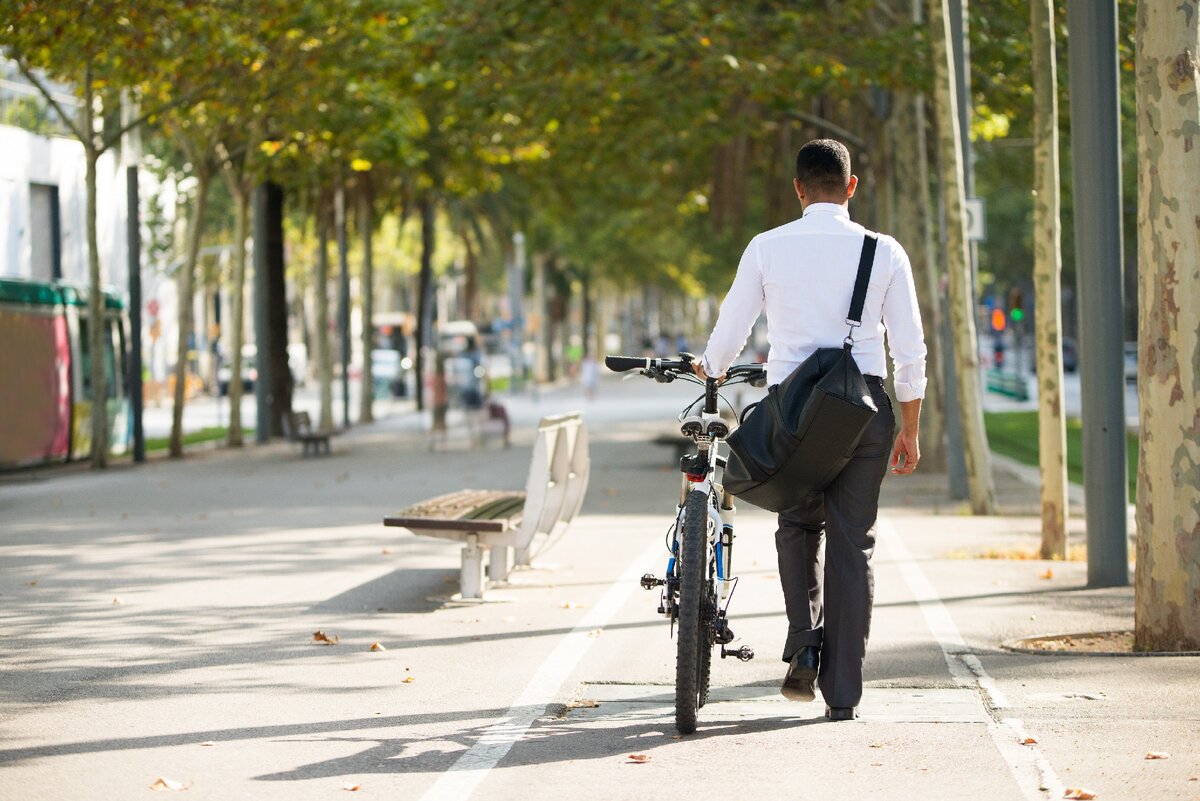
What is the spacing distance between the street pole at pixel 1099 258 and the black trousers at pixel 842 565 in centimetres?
433

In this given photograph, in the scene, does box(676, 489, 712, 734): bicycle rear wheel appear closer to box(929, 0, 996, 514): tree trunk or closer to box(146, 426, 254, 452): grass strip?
box(929, 0, 996, 514): tree trunk

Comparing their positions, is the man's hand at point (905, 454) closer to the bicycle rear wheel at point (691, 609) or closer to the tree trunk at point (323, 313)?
the bicycle rear wheel at point (691, 609)

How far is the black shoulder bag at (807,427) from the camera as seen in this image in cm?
648

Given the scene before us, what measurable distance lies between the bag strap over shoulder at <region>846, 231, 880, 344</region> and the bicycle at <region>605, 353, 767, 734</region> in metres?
0.45

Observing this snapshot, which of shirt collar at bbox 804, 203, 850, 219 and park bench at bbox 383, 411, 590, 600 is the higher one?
shirt collar at bbox 804, 203, 850, 219

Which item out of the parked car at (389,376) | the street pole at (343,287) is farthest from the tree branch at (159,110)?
the parked car at (389,376)

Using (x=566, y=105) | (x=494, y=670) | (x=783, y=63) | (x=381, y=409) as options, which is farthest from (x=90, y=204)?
(x=381, y=409)

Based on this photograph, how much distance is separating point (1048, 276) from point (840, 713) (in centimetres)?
714

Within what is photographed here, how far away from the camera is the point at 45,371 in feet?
84.9

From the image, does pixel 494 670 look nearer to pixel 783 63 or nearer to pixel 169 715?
pixel 169 715

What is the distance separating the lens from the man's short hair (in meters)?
6.84

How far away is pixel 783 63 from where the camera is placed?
832 inches

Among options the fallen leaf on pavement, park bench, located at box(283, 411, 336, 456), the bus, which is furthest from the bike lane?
park bench, located at box(283, 411, 336, 456)

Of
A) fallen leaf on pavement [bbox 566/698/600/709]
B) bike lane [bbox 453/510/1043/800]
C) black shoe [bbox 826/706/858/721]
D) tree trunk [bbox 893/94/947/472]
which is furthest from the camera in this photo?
tree trunk [bbox 893/94/947/472]
